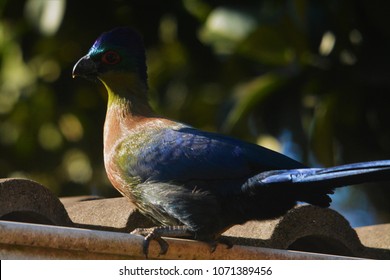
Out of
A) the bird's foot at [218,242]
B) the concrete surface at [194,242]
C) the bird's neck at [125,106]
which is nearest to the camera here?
the concrete surface at [194,242]

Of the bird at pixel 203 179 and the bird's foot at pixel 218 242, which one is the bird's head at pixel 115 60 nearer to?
the bird at pixel 203 179

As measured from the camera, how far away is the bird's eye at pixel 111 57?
15.7 ft

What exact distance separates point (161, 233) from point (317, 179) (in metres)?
0.61

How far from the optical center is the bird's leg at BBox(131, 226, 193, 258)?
3.87 m

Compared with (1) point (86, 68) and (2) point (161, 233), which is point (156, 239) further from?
(1) point (86, 68)

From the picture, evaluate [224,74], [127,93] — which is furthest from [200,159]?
[224,74]

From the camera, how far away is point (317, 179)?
4074mm

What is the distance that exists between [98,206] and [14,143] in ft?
17.1

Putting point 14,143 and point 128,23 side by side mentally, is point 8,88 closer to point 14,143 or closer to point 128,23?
point 14,143

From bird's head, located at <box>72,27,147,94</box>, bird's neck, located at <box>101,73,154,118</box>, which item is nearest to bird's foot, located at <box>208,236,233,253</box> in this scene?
bird's neck, located at <box>101,73,154,118</box>

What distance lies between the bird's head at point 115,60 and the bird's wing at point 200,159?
1.48ft

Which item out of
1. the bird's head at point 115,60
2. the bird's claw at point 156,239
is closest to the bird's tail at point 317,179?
the bird's claw at point 156,239

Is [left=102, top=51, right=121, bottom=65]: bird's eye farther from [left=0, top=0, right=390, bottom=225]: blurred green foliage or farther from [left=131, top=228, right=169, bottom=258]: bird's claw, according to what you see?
[left=0, top=0, right=390, bottom=225]: blurred green foliage
